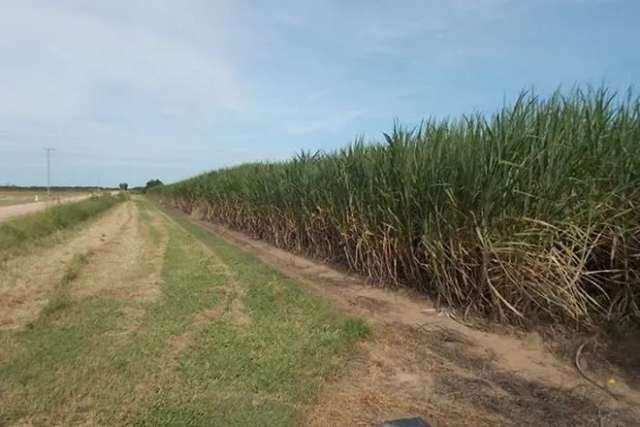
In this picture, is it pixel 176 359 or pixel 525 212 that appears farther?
pixel 525 212

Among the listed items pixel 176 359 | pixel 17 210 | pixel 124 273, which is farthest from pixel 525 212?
pixel 17 210

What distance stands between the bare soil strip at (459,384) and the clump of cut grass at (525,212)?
1.77ft

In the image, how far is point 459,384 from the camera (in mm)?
3865

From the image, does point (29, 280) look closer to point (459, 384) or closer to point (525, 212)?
point (459, 384)

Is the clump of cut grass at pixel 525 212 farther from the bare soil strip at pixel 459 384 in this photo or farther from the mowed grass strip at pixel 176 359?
the mowed grass strip at pixel 176 359

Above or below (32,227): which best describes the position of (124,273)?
below

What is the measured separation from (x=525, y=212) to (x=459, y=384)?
6.40 feet

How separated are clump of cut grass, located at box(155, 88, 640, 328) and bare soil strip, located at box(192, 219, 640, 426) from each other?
0.54m

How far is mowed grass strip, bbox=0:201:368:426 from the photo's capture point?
315 cm

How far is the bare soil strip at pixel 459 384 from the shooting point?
330 centimetres

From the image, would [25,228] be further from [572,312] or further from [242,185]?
[572,312]

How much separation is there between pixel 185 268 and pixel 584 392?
682 centimetres

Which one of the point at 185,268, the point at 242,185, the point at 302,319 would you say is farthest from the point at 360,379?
the point at 242,185

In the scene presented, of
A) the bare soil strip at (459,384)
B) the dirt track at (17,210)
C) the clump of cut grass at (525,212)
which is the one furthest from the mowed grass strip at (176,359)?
the dirt track at (17,210)
